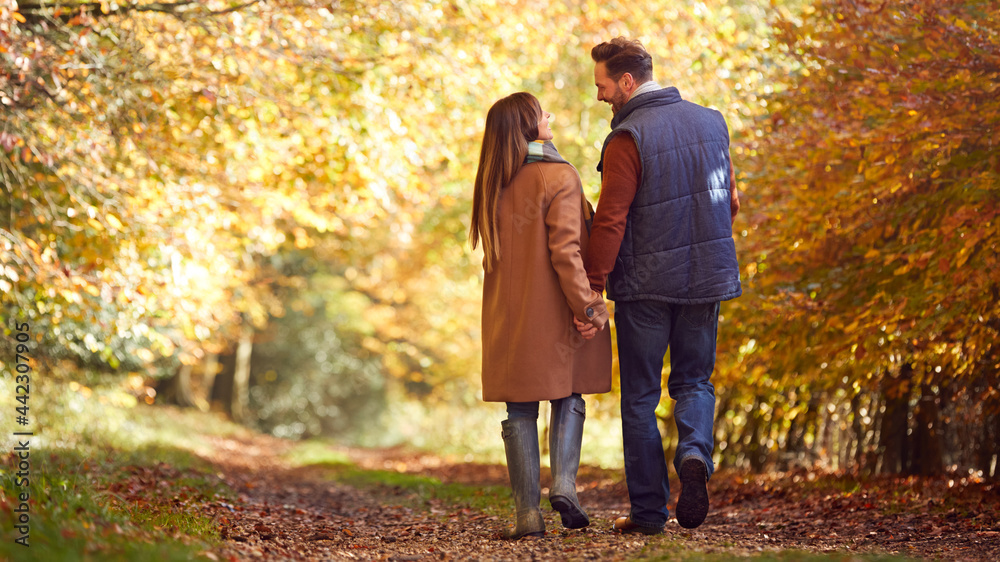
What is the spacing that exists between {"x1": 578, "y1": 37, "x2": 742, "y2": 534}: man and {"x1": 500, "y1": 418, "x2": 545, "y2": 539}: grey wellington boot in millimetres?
399

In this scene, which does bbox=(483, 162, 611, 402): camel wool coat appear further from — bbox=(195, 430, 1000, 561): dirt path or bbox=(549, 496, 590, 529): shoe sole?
bbox=(195, 430, 1000, 561): dirt path

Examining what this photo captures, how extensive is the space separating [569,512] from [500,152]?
1582mm

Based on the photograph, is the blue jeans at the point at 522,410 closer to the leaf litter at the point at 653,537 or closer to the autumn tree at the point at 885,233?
the leaf litter at the point at 653,537

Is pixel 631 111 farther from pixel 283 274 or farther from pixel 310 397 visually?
pixel 310 397

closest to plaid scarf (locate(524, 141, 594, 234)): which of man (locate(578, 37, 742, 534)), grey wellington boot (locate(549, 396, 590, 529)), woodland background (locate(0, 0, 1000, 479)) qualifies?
man (locate(578, 37, 742, 534))

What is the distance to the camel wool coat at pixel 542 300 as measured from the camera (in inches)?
137

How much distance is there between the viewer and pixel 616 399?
8625mm

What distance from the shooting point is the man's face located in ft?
12.2

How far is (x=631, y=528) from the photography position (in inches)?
141

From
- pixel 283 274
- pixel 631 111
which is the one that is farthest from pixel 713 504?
pixel 283 274

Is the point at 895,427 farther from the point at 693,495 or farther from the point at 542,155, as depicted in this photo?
the point at 542,155

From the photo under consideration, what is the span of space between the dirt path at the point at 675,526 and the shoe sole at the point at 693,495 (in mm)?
106

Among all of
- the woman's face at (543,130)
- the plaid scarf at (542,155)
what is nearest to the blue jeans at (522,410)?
the plaid scarf at (542,155)

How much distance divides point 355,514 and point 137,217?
9.65ft
